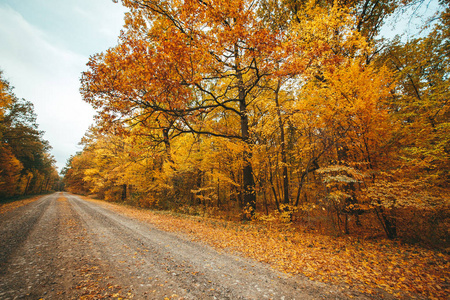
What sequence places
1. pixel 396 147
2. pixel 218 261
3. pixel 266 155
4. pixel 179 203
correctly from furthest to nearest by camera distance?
pixel 179 203 < pixel 266 155 < pixel 396 147 < pixel 218 261

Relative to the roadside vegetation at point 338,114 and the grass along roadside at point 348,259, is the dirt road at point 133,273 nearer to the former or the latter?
the grass along roadside at point 348,259

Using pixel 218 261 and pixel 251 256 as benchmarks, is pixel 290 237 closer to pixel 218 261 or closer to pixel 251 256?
pixel 251 256

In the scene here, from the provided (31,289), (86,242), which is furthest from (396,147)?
(86,242)

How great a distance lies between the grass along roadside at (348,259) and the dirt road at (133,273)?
63 cm

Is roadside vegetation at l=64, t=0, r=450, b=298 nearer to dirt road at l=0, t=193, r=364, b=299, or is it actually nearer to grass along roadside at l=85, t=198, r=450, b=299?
grass along roadside at l=85, t=198, r=450, b=299

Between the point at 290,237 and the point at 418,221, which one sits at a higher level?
the point at 418,221

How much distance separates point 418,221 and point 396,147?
282 cm

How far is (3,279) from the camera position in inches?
130

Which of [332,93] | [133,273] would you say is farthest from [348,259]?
[332,93]

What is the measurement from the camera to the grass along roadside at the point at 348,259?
349 cm

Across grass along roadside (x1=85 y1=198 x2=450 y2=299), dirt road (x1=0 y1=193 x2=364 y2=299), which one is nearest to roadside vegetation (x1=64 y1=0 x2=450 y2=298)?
grass along roadside (x1=85 y1=198 x2=450 y2=299)

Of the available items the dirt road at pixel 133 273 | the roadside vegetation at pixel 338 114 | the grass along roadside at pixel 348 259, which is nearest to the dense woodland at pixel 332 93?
the roadside vegetation at pixel 338 114

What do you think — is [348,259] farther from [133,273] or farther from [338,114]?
[133,273]

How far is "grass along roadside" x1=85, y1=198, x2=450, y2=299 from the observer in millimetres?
3492
